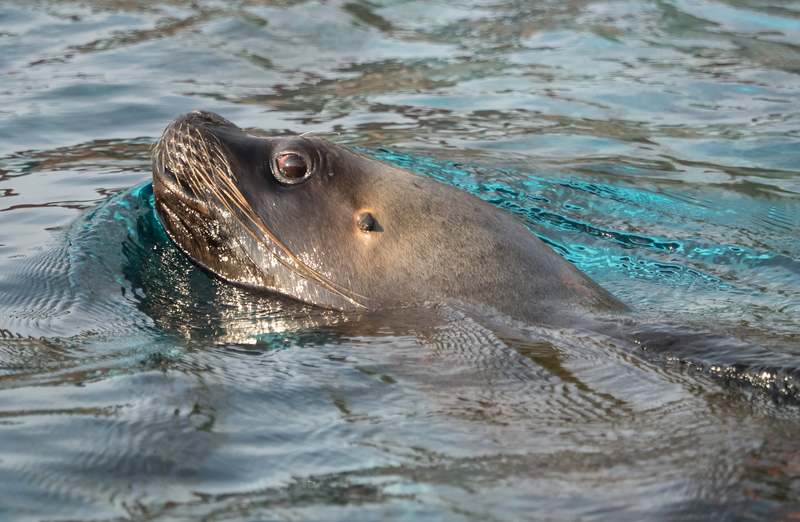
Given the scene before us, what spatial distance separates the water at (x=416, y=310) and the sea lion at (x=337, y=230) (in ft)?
0.67

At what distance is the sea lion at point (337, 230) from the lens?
4242 millimetres

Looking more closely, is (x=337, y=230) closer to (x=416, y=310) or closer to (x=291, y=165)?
(x=291, y=165)

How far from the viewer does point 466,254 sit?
429 cm

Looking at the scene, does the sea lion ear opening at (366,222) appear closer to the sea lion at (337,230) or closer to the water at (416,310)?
the sea lion at (337,230)

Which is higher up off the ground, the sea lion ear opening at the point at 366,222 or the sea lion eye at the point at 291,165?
the sea lion eye at the point at 291,165

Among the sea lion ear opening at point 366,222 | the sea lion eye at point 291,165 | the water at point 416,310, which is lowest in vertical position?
the water at point 416,310

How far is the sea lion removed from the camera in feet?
13.9

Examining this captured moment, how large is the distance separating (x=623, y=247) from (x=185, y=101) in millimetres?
4968

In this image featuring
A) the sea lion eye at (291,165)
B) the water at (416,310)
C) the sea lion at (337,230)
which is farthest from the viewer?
the sea lion eye at (291,165)

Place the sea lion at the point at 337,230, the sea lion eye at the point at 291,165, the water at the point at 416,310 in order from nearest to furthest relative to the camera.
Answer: the water at the point at 416,310, the sea lion at the point at 337,230, the sea lion eye at the point at 291,165


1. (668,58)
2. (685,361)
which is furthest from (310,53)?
(685,361)

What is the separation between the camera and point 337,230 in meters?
4.38

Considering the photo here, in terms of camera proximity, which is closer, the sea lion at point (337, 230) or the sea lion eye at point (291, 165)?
the sea lion at point (337, 230)

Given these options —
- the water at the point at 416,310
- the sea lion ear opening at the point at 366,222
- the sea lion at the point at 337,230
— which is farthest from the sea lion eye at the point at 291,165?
the water at the point at 416,310
